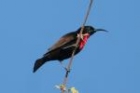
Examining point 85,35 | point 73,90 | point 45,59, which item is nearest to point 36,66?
point 45,59

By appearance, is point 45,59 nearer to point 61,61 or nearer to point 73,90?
point 61,61

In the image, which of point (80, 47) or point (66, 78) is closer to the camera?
point (66, 78)

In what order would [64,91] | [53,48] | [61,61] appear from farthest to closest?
[61,61] < [53,48] < [64,91]

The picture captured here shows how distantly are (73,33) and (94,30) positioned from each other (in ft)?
0.25

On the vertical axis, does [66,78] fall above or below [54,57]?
below

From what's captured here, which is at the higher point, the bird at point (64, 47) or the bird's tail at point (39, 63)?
the bird at point (64, 47)

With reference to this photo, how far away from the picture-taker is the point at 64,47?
0.92 metres

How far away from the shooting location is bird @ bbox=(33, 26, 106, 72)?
2.90 feet

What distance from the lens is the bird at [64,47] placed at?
2.90 ft

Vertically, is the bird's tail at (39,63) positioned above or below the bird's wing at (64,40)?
below

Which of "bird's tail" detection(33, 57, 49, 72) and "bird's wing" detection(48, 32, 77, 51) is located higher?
"bird's wing" detection(48, 32, 77, 51)

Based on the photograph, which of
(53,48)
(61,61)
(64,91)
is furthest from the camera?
(61,61)

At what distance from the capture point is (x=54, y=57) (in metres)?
0.95

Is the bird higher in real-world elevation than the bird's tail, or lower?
higher
